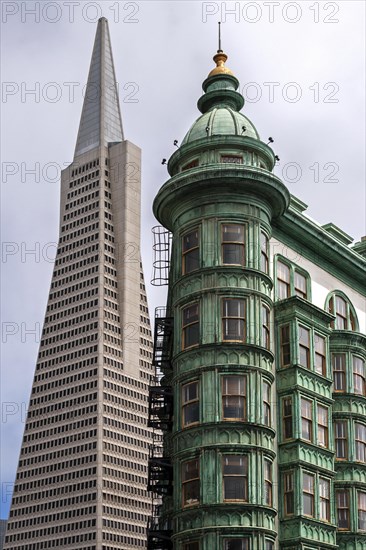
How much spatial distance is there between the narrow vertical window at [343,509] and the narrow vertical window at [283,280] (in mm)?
10033

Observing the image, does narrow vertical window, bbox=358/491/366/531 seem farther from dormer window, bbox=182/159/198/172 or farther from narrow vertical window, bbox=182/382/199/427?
dormer window, bbox=182/159/198/172

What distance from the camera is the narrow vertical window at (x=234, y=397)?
4247 centimetres

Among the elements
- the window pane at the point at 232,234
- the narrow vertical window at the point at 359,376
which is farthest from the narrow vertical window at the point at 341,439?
the window pane at the point at 232,234

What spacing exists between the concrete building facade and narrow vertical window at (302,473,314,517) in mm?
84

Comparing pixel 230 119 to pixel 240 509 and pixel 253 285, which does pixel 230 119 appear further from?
pixel 240 509

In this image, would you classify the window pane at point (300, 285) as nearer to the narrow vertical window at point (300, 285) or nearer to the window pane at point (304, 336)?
the narrow vertical window at point (300, 285)

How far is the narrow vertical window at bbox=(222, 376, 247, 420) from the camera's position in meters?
42.5

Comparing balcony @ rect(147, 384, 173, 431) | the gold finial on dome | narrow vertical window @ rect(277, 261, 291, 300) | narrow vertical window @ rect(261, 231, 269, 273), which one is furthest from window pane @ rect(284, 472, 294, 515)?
the gold finial on dome

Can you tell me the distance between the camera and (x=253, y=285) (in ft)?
148

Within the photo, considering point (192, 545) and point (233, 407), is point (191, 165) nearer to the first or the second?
point (233, 407)

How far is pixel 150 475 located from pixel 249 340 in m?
7.76

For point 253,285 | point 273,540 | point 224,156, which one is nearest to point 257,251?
point 253,285

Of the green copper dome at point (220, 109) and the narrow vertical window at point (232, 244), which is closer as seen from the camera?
the narrow vertical window at point (232, 244)

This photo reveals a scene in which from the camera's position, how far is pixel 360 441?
5088 cm
